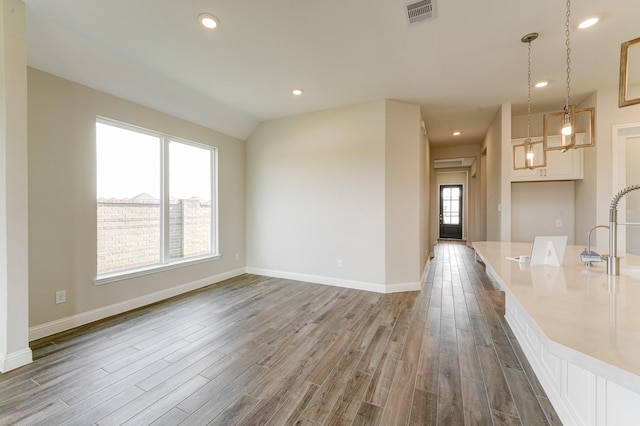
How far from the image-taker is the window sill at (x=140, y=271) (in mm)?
3027

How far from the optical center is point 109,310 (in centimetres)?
305

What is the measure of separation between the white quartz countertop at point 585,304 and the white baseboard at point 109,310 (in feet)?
12.9

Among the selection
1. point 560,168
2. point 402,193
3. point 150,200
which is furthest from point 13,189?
point 560,168

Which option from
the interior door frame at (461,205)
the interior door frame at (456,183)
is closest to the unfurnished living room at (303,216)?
the interior door frame at (456,183)

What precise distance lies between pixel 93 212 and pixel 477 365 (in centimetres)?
416

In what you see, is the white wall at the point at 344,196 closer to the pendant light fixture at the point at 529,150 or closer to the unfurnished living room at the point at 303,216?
the unfurnished living room at the point at 303,216

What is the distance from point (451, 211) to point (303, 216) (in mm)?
8055

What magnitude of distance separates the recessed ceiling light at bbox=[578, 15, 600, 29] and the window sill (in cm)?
528

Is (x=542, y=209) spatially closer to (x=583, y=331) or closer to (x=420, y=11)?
(x=420, y=11)

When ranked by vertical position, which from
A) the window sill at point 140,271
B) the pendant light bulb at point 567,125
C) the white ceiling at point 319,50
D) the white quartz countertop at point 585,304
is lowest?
the window sill at point 140,271

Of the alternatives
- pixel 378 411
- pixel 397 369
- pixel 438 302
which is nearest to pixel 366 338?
pixel 397 369

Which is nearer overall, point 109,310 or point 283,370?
point 283,370

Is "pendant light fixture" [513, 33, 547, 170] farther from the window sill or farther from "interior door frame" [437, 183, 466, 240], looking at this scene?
"interior door frame" [437, 183, 466, 240]

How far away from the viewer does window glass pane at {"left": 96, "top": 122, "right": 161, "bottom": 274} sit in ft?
10.1
